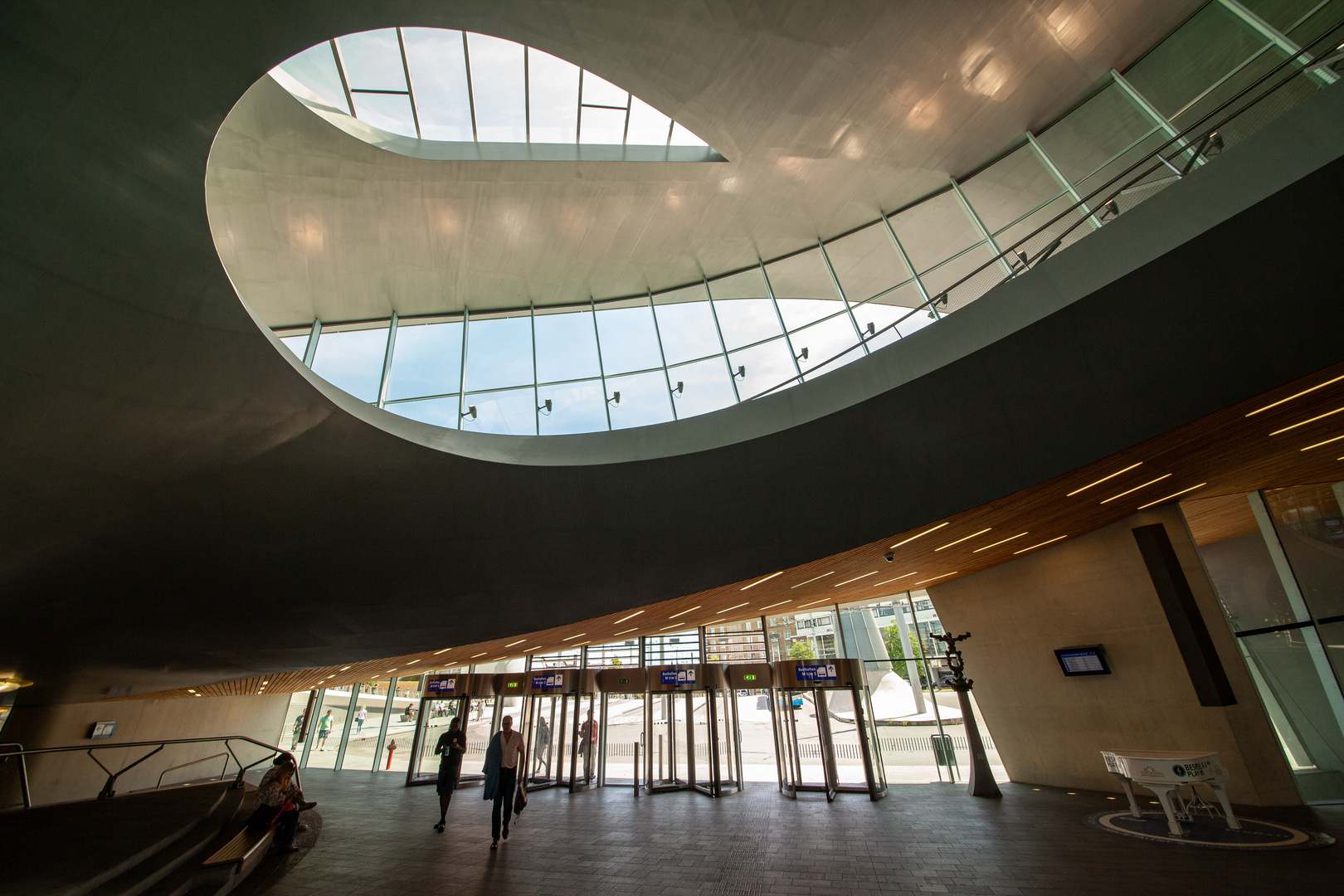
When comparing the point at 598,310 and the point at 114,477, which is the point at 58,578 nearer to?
the point at 114,477

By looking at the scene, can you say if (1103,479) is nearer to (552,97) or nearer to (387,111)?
(552,97)

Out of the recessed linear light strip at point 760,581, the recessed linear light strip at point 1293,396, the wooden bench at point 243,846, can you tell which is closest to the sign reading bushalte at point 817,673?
the recessed linear light strip at point 760,581

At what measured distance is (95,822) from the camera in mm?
7656

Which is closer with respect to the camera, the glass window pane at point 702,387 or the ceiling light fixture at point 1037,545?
the glass window pane at point 702,387

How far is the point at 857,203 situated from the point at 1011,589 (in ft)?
33.8

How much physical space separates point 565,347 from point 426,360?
322 cm

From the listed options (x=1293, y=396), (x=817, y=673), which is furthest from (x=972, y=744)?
(x=1293, y=396)

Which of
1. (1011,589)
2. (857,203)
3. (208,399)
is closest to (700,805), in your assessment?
(1011,589)

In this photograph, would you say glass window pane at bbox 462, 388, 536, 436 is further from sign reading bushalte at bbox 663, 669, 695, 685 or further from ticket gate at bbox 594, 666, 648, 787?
ticket gate at bbox 594, 666, 648, 787

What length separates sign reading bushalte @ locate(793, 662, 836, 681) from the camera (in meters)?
14.0

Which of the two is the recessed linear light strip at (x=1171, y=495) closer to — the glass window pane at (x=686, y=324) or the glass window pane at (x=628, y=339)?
the glass window pane at (x=686, y=324)

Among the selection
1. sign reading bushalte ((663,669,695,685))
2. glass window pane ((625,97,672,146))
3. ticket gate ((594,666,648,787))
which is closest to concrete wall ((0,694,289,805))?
ticket gate ((594,666,648,787))

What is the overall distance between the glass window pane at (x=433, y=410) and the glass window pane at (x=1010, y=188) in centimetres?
1177

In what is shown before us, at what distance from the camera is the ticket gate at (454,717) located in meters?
18.5
